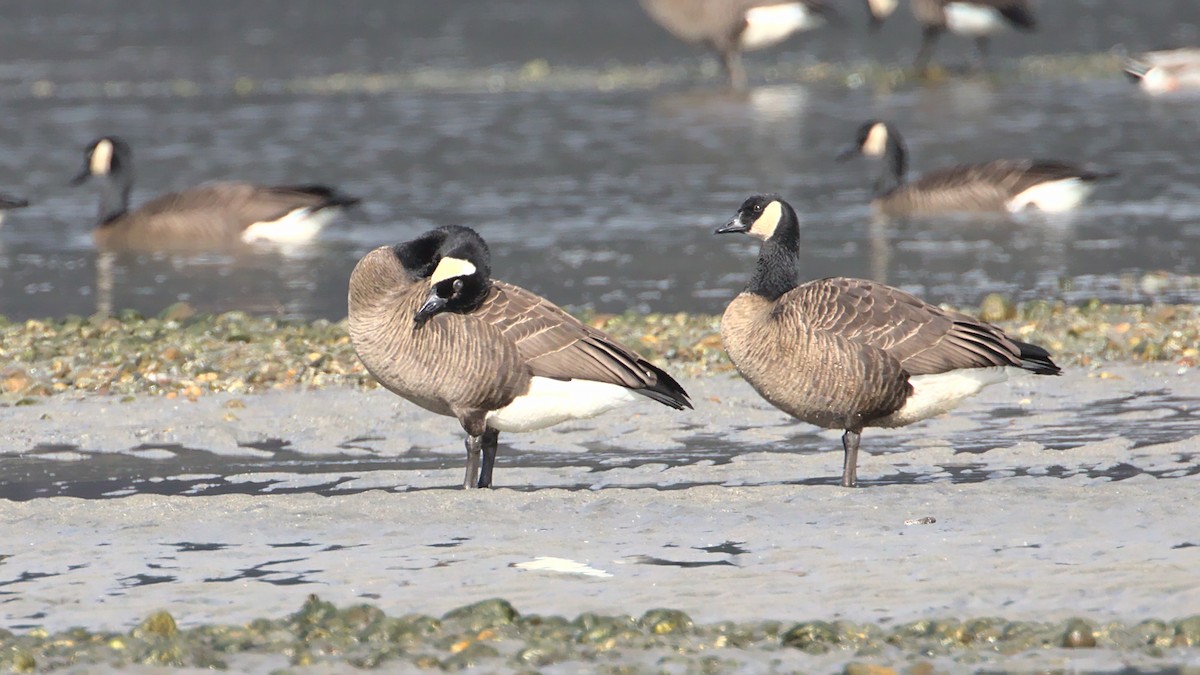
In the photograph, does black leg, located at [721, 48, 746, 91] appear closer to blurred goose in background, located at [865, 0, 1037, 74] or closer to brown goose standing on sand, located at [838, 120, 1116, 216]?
blurred goose in background, located at [865, 0, 1037, 74]

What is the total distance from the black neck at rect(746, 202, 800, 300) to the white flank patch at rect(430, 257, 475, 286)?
1341 mm

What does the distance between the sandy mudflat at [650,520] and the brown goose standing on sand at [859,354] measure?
36 cm

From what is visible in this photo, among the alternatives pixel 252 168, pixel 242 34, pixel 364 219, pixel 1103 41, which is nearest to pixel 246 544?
pixel 364 219

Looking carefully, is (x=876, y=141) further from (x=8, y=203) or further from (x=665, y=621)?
(x=665, y=621)

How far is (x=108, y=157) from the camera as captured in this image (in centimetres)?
1780

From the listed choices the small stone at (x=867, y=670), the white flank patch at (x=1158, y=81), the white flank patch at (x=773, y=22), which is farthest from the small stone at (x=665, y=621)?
the white flank patch at (x=773, y=22)

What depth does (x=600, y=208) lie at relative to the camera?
18281 millimetres

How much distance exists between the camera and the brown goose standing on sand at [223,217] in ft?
55.8

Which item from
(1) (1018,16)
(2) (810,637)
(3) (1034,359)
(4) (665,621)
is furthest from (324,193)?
(1) (1018,16)

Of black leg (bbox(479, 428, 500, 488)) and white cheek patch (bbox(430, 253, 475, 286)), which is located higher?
white cheek patch (bbox(430, 253, 475, 286))

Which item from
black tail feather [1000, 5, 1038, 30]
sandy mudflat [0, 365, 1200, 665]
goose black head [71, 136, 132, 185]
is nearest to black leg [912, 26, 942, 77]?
black tail feather [1000, 5, 1038, 30]

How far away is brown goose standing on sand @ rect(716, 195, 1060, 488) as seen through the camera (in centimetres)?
789

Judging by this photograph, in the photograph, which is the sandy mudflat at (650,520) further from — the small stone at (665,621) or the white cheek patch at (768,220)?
the white cheek patch at (768,220)

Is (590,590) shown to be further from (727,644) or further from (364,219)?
(364,219)
